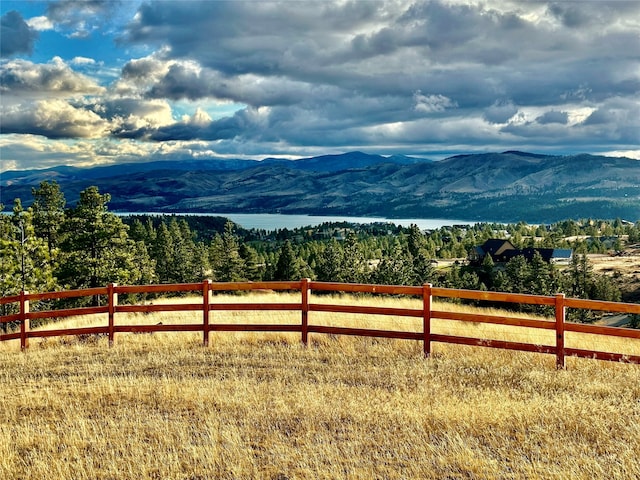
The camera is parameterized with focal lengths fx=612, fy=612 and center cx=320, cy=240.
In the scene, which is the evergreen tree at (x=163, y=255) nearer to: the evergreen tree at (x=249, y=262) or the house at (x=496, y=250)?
the evergreen tree at (x=249, y=262)

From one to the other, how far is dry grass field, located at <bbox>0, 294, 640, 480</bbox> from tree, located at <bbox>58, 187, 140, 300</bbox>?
32.5 metres

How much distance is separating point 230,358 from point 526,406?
6.94 metres

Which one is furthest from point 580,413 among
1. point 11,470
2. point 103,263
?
point 103,263

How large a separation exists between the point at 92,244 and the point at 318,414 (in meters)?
41.4

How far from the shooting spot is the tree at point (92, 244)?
153 ft

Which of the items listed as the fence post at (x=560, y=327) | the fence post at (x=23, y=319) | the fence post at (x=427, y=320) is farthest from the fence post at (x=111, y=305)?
the fence post at (x=560, y=327)

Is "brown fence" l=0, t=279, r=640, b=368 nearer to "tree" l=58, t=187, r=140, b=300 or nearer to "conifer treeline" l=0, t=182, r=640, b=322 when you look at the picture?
"tree" l=58, t=187, r=140, b=300

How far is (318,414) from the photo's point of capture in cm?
1025

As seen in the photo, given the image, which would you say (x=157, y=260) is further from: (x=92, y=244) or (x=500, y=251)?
(x=500, y=251)

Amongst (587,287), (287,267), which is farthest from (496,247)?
(287,267)

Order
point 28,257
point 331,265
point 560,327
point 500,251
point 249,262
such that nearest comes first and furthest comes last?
point 560,327 < point 28,257 < point 331,265 < point 249,262 < point 500,251

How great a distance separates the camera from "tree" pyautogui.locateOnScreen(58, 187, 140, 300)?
46.7m

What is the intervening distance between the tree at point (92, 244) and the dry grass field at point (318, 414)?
3246cm

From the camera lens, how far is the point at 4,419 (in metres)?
10.7
